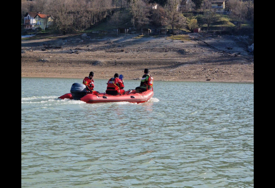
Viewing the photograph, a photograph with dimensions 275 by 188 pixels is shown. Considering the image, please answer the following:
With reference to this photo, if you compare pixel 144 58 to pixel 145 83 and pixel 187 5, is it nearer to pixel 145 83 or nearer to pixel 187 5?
pixel 145 83

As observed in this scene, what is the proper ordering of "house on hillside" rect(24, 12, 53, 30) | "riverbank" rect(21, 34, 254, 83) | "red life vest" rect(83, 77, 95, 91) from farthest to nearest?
"house on hillside" rect(24, 12, 53, 30)
"riverbank" rect(21, 34, 254, 83)
"red life vest" rect(83, 77, 95, 91)

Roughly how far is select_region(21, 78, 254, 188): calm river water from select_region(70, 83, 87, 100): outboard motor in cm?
45

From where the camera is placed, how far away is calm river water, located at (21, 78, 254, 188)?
6.18m

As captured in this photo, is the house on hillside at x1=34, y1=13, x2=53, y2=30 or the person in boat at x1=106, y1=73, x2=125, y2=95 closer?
the person in boat at x1=106, y1=73, x2=125, y2=95

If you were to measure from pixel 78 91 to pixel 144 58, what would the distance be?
20.4m

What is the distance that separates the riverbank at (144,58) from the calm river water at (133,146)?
1737 cm

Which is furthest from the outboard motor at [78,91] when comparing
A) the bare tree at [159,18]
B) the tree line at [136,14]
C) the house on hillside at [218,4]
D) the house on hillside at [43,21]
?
the house on hillside at [218,4]

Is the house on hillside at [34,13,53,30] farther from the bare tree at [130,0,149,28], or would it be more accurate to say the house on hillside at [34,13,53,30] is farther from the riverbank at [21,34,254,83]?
the riverbank at [21,34,254,83]

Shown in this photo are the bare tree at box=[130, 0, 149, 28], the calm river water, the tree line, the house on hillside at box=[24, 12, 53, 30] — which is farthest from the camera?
the house on hillside at box=[24, 12, 53, 30]

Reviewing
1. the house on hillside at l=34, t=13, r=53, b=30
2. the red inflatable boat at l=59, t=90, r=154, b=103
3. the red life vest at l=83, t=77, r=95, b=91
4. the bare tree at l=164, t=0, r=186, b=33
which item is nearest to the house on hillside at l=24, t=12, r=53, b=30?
the house on hillside at l=34, t=13, r=53, b=30

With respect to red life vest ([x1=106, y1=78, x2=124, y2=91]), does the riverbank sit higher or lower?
higher

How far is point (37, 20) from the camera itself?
63500 millimetres
